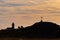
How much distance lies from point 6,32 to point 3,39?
1.52m

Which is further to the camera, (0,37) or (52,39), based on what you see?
(0,37)

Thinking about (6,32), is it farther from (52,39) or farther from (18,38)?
(52,39)

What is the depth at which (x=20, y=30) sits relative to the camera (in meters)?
51.7

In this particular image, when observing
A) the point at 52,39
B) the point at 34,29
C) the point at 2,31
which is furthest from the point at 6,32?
the point at 52,39

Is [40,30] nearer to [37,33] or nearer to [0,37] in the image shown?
[37,33]

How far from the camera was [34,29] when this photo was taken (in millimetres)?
49562

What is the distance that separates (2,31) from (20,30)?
4.67 m

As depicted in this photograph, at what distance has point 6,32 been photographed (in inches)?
2111

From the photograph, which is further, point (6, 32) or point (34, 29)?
point (6, 32)

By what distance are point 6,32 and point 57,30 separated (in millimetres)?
10107

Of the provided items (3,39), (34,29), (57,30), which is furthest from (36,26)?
(3,39)

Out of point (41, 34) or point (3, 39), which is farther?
point (3, 39)

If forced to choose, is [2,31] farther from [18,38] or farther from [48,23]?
[48,23]

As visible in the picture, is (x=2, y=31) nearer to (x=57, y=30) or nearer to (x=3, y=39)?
(x=3, y=39)
